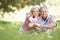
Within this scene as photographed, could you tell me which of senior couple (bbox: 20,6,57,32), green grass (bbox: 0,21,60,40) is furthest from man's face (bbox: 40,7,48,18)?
green grass (bbox: 0,21,60,40)

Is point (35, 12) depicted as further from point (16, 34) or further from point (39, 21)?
point (16, 34)

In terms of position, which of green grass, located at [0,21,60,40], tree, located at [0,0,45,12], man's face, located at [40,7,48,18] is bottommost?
green grass, located at [0,21,60,40]

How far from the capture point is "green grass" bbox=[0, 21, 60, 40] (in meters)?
0.68

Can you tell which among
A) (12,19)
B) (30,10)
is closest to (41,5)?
(30,10)

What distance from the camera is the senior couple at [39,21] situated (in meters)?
0.69

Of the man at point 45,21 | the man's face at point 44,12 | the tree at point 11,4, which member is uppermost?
the tree at point 11,4

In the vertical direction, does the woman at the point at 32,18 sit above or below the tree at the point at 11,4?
below

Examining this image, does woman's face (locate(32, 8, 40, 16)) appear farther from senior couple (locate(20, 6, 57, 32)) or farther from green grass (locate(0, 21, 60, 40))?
green grass (locate(0, 21, 60, 40))

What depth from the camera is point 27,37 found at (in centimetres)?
68

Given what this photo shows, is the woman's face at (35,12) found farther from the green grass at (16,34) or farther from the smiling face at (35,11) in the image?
the green grass at (16,34)

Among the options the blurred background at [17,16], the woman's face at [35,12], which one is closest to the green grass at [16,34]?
the blurred background at [17,16]

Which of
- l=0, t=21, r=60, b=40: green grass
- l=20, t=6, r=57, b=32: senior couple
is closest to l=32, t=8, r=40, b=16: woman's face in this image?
l=20, t=6, r=57, b=32: senior couple

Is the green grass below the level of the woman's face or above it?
below

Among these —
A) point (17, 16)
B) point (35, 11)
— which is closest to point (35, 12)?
point (35, 11)
